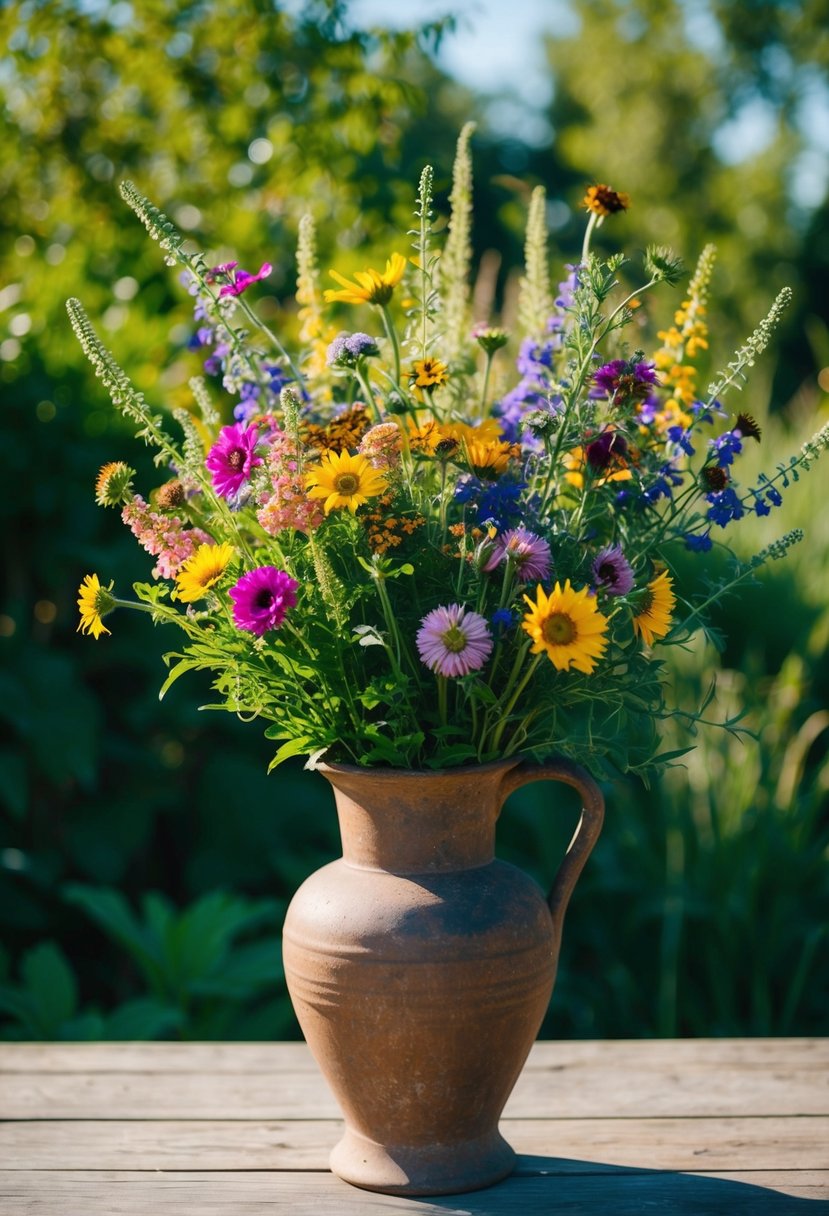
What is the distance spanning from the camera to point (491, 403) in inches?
65.6

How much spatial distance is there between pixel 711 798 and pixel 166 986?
4.07ft

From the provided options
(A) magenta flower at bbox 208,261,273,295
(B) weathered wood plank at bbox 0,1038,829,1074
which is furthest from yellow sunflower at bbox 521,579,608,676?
(B) weathered wood plank at bbox 0,1038,829,1074

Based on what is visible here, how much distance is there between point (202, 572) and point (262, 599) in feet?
0.26

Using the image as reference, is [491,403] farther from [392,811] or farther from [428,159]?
[428,159]

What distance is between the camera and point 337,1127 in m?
1.68

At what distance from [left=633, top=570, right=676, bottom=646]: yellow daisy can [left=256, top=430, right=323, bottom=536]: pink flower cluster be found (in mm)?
341

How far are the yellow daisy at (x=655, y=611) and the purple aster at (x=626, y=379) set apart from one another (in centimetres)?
20

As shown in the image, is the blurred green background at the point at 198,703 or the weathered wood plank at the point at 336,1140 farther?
the blurred green background at the point at 198,703

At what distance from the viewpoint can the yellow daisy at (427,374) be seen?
1311 mm

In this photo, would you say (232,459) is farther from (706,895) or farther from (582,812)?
(706,895)

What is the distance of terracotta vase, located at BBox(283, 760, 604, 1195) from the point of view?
1.33 metres

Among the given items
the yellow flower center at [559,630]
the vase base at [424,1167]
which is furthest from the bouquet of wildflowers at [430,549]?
the vase base at [424,1167]

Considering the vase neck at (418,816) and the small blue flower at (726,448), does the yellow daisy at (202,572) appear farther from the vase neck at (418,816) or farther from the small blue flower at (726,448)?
the small blue flower at (726,448)

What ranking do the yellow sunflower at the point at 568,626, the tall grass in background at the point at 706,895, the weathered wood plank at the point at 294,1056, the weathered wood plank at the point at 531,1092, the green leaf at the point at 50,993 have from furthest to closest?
the tall grass in background at the point at 706,895
the green leaf at the point at 50,993
the weathered wood plank at the point at 294,1056
the weathered wood plank at the point at 531,1092
the yellow sunflower at the point at 568,626
